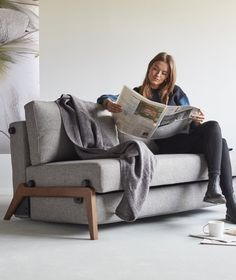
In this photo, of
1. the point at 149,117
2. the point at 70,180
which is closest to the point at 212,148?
the point at 149,117

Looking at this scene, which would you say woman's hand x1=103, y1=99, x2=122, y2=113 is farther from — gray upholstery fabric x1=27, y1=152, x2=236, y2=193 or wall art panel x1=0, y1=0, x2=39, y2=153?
wall art panel x1=0, y1=0, x2=39, y2=153

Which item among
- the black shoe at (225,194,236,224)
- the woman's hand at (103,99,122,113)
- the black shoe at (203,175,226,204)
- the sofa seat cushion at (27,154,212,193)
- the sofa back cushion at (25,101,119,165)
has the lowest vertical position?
the black shoe at (225,194,236,224)

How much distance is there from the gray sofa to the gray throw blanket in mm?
51

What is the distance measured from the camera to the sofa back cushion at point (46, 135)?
2.93 m

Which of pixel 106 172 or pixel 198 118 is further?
pixel 198 118

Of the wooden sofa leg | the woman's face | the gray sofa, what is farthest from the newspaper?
the wooden sofa leg

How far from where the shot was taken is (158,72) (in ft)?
11.0

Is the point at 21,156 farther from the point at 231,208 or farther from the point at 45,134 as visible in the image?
the point at 231,208

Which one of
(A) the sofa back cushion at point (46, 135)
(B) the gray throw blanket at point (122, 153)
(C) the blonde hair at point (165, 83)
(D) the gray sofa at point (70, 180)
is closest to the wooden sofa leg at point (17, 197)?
(D) the gray sofa at point (70, 180)

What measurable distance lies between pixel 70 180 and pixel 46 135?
0.36 metres

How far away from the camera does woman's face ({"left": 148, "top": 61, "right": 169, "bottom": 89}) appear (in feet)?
11.0

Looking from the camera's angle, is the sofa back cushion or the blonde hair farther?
the blonde hair

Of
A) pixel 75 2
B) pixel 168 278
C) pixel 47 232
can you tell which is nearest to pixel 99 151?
pixel 47 232

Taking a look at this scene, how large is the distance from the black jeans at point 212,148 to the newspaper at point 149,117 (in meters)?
0.09
